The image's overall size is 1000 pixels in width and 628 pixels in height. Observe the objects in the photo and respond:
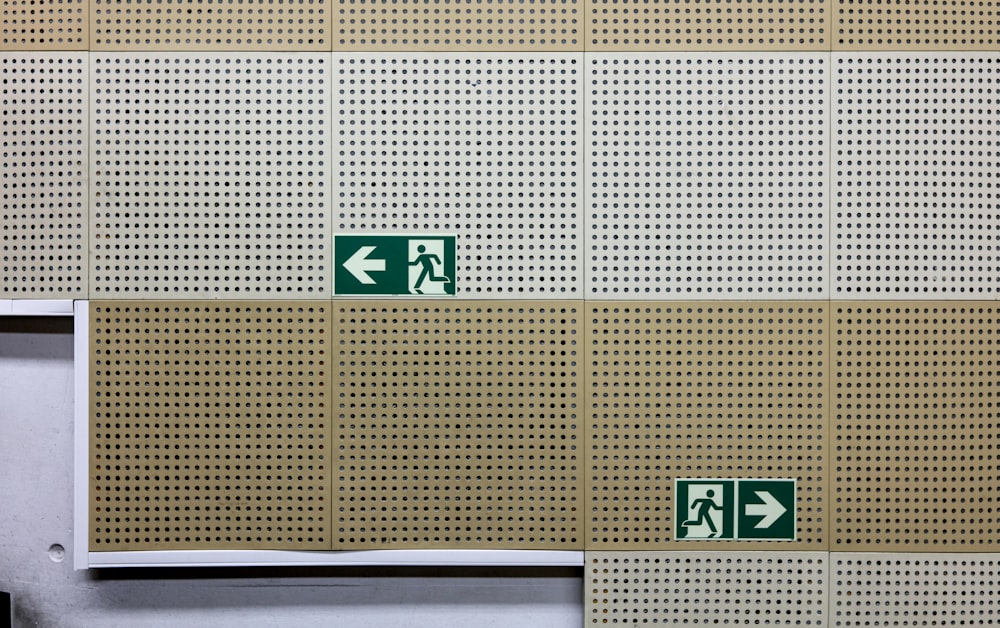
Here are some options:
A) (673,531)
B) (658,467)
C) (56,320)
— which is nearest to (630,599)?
(673,531)

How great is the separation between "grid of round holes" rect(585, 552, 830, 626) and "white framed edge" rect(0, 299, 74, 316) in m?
2.04

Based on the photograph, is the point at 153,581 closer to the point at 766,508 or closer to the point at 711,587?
the point at 711,587

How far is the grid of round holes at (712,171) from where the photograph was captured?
5.74ft

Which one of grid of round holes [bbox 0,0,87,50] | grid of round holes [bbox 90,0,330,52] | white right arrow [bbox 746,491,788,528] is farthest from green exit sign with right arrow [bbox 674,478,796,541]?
grid of round holes [bbox 0,0,87,50]

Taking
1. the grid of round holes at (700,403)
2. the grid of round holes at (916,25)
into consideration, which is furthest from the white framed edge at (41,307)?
the grid of round holes at (916,25)

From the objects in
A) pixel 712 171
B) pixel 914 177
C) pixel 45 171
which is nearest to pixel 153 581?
pixel 45 171

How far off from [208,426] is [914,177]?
8.61ft

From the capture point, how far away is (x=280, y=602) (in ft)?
6.06

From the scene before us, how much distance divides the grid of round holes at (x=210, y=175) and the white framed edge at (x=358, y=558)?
0.91m

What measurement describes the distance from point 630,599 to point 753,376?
904mm

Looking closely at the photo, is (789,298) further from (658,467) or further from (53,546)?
(53,546)

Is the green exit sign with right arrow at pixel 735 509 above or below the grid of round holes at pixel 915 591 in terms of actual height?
above

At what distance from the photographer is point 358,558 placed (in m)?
1.78

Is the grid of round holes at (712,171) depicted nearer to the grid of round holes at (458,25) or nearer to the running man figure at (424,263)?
the grid of round holes at (458,25)
